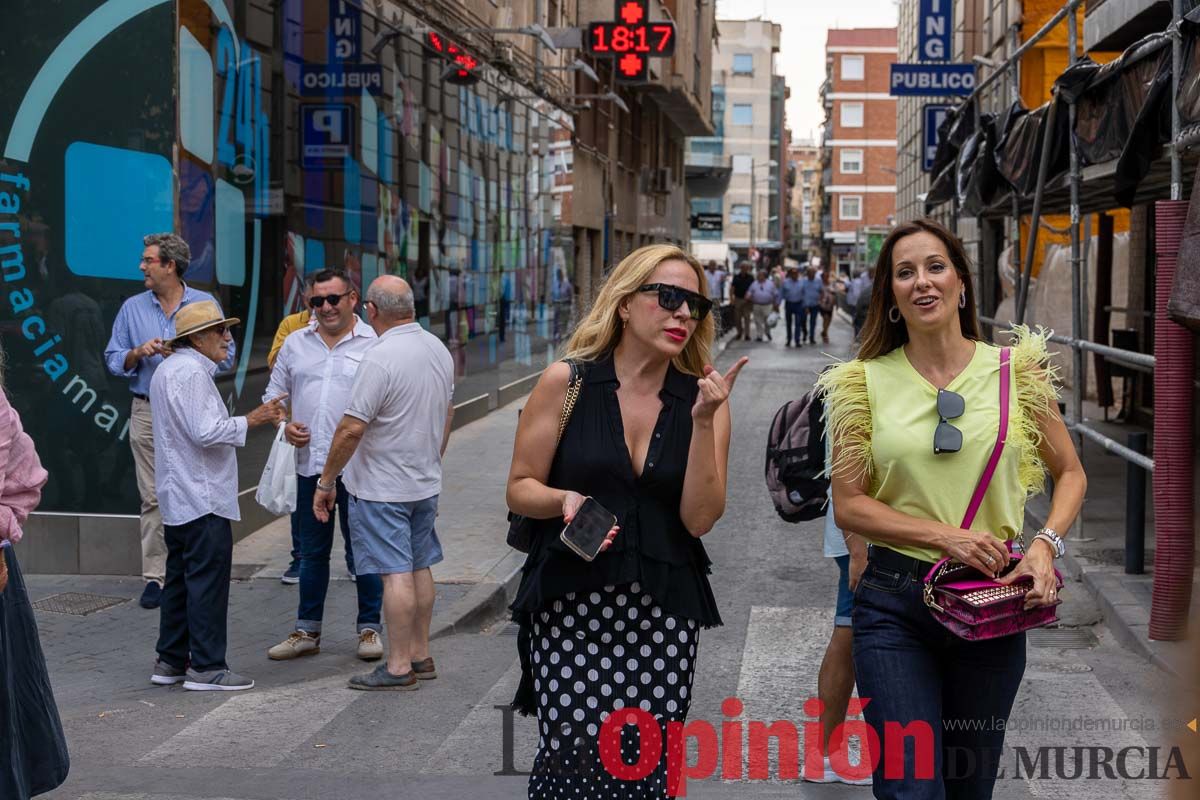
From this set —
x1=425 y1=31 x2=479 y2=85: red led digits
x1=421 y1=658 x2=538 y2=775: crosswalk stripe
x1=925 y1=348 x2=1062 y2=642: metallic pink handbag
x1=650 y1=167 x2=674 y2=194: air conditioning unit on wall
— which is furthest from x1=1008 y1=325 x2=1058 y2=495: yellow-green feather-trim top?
x1=650 y1=167 x2=674 y2=194: air conditioning unit on wall

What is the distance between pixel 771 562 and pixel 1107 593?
2455 millimetres

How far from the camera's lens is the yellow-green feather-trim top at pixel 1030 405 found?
3871 millimetres

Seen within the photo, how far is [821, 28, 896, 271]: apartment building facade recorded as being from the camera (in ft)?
358

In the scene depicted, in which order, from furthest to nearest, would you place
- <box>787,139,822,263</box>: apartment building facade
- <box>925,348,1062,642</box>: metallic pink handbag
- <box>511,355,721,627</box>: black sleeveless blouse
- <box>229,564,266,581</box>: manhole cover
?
<box>787,139,822,263</box>: apartment building facade → <box>229,564,266,581</box>: manhole cover → <box>511,355,721,627</box>: black sleeveless blouse → <box>925,348,1062,642</box>: metallic pink handbag

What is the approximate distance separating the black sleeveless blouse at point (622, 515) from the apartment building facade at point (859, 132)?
10620cm

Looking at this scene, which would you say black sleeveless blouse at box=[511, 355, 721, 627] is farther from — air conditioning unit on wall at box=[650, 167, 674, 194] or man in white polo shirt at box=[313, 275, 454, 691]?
air conditioning unit on wall at box=[650, 167, 674, 194]

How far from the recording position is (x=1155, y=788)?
536cm

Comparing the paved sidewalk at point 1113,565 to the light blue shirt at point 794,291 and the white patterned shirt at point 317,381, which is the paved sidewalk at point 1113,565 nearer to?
the white patterned shirt at point 317,381

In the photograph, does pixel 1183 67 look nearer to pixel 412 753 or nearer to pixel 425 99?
pixel 412 753

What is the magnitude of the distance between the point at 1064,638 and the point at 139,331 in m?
5.30

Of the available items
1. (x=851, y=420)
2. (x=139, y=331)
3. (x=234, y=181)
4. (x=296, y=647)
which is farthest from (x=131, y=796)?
(x=234, y=181)

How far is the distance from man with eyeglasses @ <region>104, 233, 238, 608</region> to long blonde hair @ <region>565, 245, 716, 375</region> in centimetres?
466

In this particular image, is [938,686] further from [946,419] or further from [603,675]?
[603,675]

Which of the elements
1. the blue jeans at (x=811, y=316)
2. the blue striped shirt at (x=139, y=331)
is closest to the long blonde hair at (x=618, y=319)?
the blue striped shirt at (x=139, y=331)
